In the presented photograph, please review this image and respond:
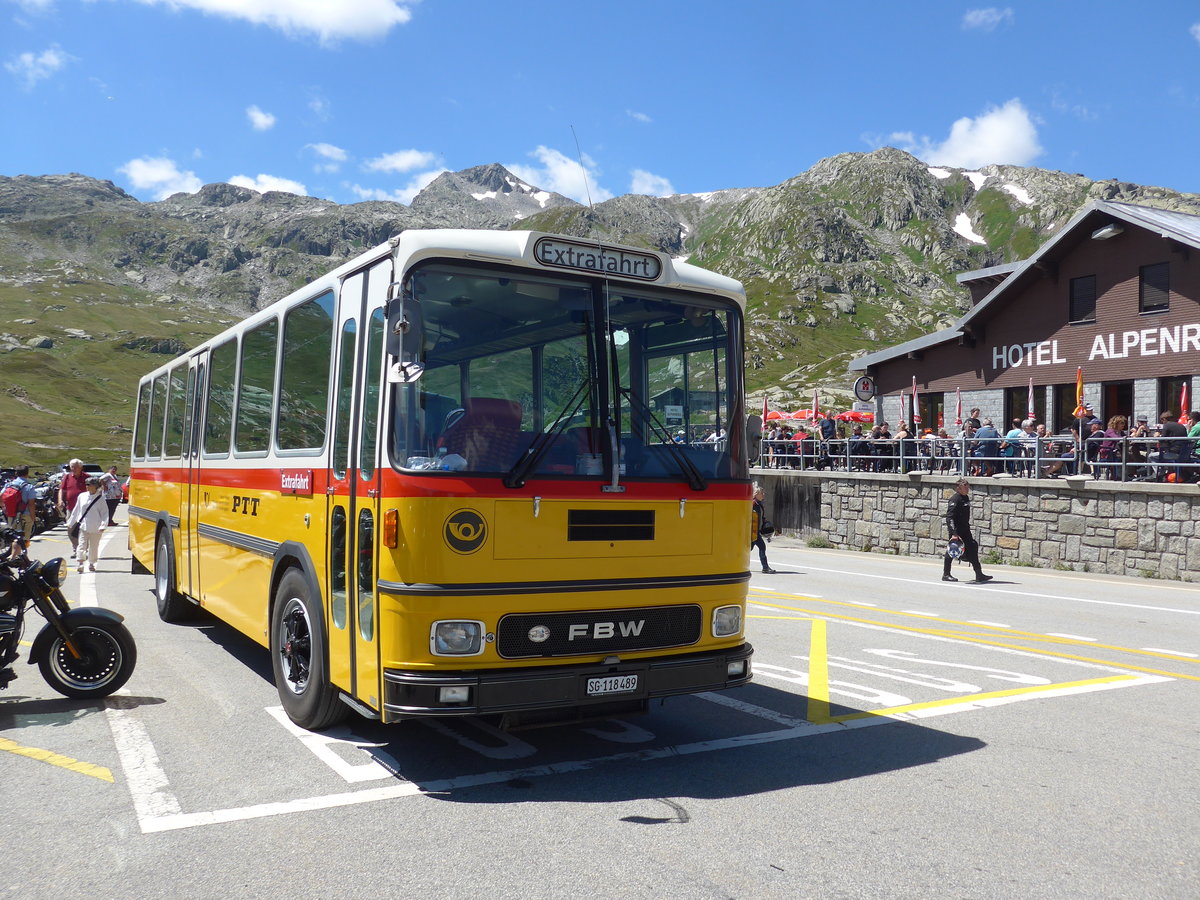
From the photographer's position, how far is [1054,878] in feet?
13.7

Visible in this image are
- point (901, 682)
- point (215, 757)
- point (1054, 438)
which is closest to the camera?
point (215, 757)

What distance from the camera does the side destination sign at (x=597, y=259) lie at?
5.69m

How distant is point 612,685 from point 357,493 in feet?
5.60

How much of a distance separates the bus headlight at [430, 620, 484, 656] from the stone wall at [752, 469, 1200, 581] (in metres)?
16.0

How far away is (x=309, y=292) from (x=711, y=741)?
3880mm

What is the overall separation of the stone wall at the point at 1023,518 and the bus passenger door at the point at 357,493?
16010 mm

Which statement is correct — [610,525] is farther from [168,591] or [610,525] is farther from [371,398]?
[168,591]

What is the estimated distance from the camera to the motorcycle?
7.03 meters

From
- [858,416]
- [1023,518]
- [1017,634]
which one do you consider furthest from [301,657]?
[858,416]

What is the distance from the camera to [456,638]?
520cm

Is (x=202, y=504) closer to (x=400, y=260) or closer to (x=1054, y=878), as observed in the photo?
(x=400, y=260)

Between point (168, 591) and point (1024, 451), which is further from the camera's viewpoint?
point (1024, 451)

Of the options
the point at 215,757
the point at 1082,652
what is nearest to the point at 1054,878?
the point at 215,757

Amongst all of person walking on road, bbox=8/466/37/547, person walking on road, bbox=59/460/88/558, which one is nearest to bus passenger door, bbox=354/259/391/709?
person walking on road, bbox=59/460/88/558
